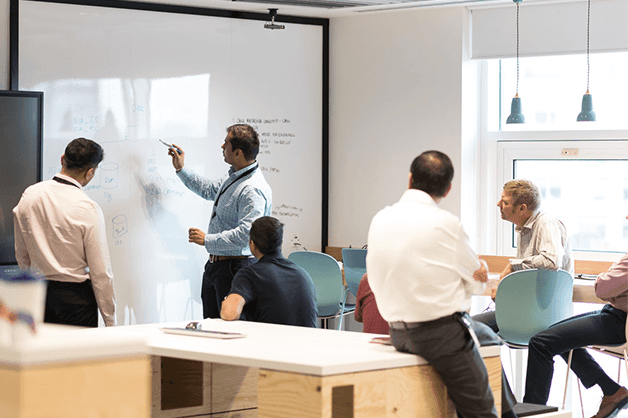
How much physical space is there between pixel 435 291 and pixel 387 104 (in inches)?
138

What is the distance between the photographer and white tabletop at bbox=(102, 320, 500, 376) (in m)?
2.33

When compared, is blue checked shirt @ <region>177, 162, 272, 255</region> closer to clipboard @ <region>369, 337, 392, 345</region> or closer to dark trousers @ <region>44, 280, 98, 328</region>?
dark trousers @ <region>44, 280, 98, 328</region>

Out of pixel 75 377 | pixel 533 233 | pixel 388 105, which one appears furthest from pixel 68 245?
pixel 388 105

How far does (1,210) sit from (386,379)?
310cm

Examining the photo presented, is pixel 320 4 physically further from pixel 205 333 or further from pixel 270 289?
pixel 205 333

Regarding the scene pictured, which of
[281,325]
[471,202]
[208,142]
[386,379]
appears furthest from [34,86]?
[386,379]

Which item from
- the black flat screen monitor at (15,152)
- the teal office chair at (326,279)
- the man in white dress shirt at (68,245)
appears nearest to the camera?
the man in white dress shirt at (68,245)

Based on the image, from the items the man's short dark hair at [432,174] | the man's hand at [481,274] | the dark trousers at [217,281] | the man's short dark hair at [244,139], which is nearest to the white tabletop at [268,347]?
the man's hand at [481,274]

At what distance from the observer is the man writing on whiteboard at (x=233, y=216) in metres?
4.20

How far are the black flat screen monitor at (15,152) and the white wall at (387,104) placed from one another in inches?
87.7

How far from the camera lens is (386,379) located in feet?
7.89

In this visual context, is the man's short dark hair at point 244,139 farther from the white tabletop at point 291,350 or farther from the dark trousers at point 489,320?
the dark trousers at point 489,320

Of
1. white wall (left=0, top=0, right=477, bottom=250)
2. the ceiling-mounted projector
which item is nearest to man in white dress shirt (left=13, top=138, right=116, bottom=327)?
the ceiling-mounted projector

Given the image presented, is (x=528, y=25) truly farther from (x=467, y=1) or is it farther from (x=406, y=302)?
(x=406, y=302)
